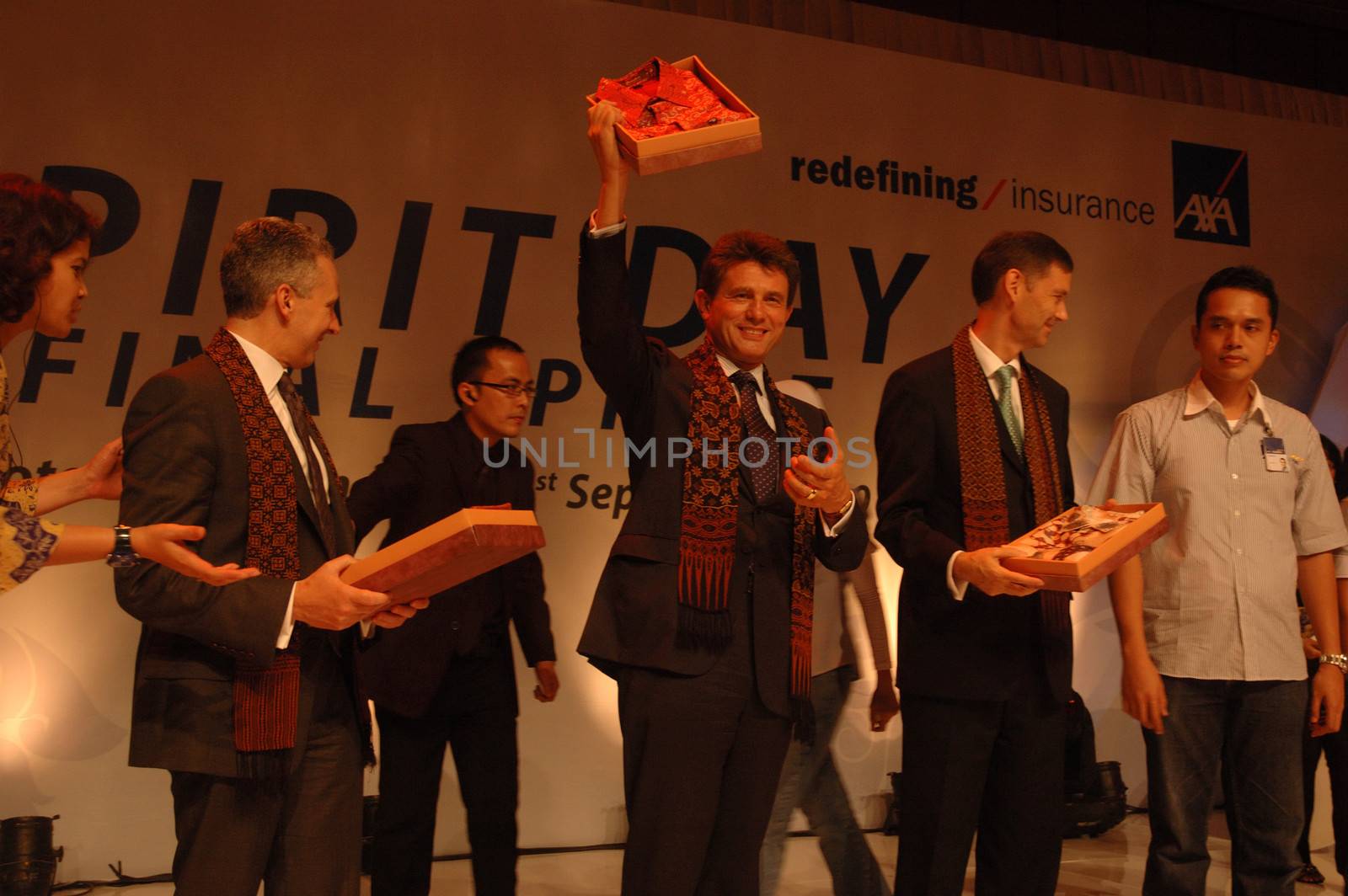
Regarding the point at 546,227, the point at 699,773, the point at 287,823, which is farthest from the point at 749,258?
the point at 546,227

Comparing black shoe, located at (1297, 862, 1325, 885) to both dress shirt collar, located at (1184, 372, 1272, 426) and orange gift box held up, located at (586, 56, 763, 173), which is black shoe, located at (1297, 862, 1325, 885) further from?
orange gift box held up, located at (586, 56, 763, 173)

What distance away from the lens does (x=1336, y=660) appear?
3305 mm

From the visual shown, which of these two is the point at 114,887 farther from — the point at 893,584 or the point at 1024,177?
the point at 1024,177

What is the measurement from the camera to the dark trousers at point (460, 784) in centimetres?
341

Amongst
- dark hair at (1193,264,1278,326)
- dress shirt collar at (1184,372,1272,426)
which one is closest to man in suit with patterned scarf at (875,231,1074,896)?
dress shirt collar at (1184,372,1272,426)

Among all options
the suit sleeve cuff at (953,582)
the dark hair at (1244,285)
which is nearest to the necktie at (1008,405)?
the suit sleeve cuff at (953,582)

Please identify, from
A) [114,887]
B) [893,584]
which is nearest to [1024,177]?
[893,584]

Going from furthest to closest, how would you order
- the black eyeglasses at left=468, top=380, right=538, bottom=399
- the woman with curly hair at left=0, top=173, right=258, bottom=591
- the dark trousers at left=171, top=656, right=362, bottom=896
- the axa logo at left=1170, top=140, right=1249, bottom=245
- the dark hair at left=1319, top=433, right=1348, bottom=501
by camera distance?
the axa logo at left=1170, top=140, right=1249, bottom=245
the dark hair at left=1319, top=433, right=1348, bottom=501
the black eyeglasses at left=468, top=380, right=538, bottom=399
the dark trousers at left=171, top=656, right=362, bottom=896
the woman with curly hair at left=0, top=173, right=258, bottom=591

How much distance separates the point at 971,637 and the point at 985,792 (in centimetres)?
37

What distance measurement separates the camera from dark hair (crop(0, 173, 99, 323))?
1.95m

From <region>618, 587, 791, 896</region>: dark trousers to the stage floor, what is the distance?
2048 mm

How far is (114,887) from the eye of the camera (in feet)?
14.2

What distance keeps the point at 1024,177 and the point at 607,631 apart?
448 centimetres

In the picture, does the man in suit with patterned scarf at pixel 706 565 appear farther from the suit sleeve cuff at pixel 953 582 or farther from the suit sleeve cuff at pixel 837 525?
the suit sleeve cuff at pixel 953 582
